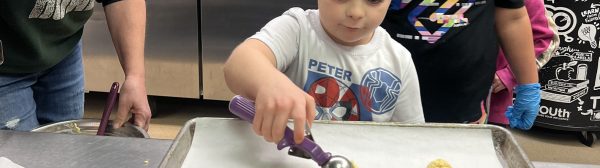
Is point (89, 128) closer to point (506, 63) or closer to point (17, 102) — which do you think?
point (17, 102)

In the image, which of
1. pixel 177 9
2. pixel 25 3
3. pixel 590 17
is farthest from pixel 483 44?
pixel 177 9

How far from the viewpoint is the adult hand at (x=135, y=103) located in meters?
0.97

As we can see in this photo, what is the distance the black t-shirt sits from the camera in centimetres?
97

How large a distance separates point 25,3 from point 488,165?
0.67 meters

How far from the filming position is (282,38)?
739 millimetres

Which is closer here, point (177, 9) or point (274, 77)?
point (274, 77)

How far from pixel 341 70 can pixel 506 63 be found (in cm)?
61

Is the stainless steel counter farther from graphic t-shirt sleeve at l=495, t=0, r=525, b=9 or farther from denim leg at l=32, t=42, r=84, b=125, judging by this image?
graphic t-shirt sleeve at l=495, t=0, r=525, b=9

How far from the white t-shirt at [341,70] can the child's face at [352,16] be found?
33 millimetres

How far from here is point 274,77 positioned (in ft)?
1.86

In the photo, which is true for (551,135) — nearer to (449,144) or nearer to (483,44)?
(483,44)

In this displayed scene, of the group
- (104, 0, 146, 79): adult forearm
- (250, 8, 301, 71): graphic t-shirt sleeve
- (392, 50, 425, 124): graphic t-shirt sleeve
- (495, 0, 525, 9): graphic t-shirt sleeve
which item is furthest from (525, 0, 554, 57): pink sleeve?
(104, 0, 146, 79): adult forearm

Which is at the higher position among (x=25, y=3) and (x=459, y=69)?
(x=25, y=3)

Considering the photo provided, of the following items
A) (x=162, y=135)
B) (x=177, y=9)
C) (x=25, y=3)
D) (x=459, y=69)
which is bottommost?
(x=162, y=135)
